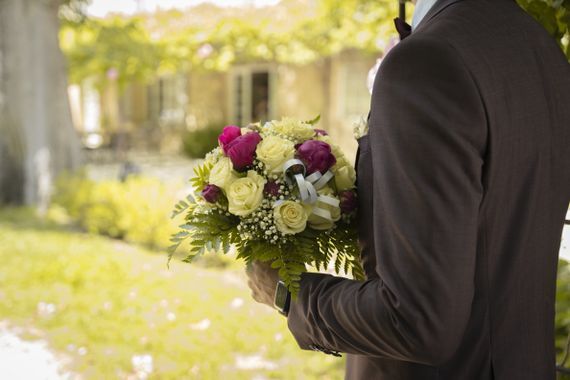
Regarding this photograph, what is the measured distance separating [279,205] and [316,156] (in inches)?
6.4

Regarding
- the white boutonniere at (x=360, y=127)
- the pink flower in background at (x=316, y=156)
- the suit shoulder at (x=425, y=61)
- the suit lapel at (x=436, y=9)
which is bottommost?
the pink flower in background at (x=316, y=156)

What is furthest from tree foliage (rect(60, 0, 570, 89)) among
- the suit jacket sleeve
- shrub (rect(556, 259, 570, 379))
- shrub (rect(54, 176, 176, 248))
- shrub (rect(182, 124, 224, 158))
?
the suit jacket sleeve

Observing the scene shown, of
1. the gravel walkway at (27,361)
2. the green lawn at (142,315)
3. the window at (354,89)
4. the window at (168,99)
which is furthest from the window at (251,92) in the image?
the gravel walkway at (27,361)

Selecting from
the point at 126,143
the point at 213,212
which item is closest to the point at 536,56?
the point at 213,212

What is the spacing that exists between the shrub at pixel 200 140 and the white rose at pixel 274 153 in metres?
18.5

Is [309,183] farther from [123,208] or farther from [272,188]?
[123,208]

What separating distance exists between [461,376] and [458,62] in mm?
606

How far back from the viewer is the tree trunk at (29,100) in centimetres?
1027

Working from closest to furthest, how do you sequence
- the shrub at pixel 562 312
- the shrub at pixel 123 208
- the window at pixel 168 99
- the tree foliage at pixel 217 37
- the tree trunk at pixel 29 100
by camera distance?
the shrub at pixel 562 312, the shrub at pixel 123 208, the tree trunk at pixel 29 100, the tree foliage at pixel 217 37, the window at pixel 168 99

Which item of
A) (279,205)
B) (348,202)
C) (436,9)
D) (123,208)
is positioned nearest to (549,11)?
(436,9)

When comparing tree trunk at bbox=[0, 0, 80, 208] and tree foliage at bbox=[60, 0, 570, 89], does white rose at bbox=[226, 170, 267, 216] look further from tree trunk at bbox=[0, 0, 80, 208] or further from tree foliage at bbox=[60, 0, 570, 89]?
tree foliage at bbox=[60, 0, 570, 89]

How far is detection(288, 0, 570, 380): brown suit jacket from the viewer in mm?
1044

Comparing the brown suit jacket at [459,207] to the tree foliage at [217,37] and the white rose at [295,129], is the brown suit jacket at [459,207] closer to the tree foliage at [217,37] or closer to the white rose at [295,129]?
the white rose at [295,129]

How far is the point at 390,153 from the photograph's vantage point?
1079mm
